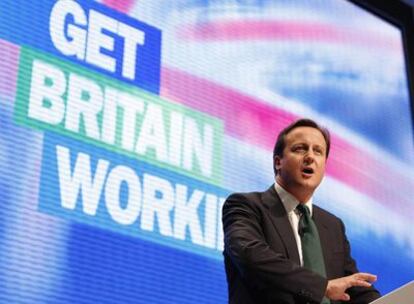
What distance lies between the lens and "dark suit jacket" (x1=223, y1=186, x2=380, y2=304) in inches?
75.2

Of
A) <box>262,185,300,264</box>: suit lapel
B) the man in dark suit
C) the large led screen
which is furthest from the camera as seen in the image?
the large led screen

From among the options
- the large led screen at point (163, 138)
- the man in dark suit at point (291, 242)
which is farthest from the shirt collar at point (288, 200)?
the large led screen at point (163, 138)

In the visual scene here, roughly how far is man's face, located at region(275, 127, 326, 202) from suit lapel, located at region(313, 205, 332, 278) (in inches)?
2.5

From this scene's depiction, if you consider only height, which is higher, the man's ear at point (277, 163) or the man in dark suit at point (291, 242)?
the man's ear at point (277, 163)

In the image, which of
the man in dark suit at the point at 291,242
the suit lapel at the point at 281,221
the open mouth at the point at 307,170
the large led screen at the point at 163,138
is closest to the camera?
the man in dark suit at the point at 291,242

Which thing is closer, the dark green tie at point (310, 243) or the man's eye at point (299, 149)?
the dark green tie at point (310, 243)

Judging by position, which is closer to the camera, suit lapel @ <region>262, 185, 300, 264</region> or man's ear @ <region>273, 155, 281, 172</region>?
suit lapel @ <region>262, 185, 300, 264</region>

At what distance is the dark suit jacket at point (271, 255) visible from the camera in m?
1.91

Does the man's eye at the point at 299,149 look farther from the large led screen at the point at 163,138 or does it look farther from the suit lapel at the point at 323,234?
the large led screen at the point at 163,138

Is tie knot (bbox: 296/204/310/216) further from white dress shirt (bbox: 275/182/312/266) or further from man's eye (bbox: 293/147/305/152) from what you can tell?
man's eye (bbox: 293/147/305/152)

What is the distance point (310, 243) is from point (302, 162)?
20cm

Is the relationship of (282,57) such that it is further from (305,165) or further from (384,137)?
(305,165)

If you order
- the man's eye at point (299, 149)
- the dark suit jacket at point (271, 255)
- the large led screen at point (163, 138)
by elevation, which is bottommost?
the dark suit jacket at point (271, 255)

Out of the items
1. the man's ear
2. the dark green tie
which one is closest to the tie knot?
the dark green tie
